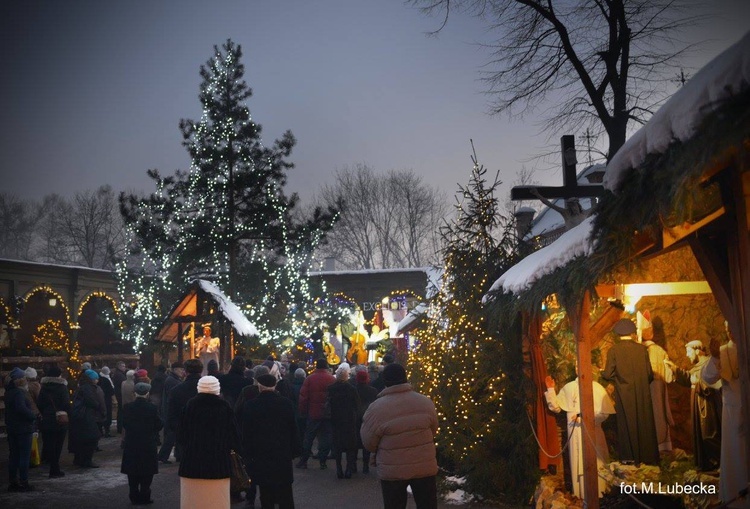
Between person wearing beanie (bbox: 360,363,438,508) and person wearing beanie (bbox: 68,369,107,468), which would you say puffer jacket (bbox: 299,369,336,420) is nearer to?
person wearing beanie (bbox: 68,369,107,468)

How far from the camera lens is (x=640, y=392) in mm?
9492

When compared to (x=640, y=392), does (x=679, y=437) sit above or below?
below

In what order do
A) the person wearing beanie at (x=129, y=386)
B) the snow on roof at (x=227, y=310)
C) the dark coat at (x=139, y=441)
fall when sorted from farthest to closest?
1. the snow on roof at (x=227, y=310)
2. the person wearing beanie at (x=129, y=386)
3. the dark coat at (x=139, y=441)

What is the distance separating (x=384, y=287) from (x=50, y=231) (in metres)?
29.5

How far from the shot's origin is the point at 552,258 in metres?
7.72

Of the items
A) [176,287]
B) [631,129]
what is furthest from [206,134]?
[631,129]

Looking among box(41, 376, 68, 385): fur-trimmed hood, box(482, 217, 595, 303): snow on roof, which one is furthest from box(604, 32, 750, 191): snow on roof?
box(41, 376, 68, 385): fur-trimmed hood

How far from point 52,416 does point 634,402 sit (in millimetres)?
10197

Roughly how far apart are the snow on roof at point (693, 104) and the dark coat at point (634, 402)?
5002 mm

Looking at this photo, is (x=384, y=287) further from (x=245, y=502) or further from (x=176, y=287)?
(x=245, y=502)

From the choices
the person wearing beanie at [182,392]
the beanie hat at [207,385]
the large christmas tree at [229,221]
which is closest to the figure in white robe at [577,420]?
the beanie hat at [207,385]

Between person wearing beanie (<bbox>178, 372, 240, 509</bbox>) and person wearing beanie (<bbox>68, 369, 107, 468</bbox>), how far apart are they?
7.54 metres

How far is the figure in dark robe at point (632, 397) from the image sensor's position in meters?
9.44

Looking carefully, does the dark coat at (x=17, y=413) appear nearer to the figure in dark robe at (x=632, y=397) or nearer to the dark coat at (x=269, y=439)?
the dark coat at (x=269, y=439)
